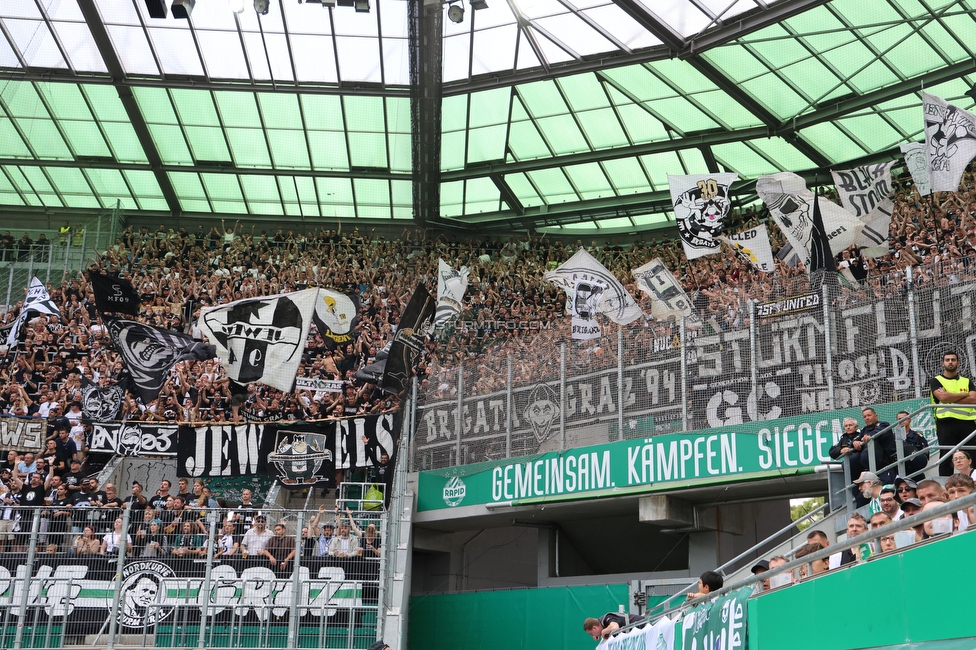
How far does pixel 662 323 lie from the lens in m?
19.0

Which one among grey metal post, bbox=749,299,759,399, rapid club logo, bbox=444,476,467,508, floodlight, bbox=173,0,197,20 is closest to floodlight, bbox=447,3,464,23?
floodlight, bbox=173,0,197,20

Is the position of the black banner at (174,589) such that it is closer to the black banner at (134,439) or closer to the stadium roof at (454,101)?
the black banner at (134,439)

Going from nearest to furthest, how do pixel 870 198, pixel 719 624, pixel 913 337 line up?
1. pixel 719 624
2. pixel 913 337
3. pixel 870 198

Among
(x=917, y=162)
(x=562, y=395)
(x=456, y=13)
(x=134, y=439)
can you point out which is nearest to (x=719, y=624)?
(x=562, y=395)

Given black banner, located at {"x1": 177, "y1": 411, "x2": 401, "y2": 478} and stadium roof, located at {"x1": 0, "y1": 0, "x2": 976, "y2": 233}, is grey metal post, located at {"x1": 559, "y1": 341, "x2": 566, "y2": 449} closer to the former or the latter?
black banner, located at {"x1": 177, "y1": 411, "x2": 401, "y2": 478}

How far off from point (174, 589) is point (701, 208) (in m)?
→ 12.4

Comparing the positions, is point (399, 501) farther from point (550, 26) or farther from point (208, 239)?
point (208, 239)

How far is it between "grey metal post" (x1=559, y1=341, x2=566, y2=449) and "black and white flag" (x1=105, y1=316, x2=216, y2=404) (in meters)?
7.12

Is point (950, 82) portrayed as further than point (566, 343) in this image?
Yes

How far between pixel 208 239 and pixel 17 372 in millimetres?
10139

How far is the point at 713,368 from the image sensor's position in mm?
17844

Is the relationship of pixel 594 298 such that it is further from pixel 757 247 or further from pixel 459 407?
pixel 459 407

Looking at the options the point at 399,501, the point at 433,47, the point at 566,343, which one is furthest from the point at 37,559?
the point at 433,47

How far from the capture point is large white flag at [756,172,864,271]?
20750 mm
